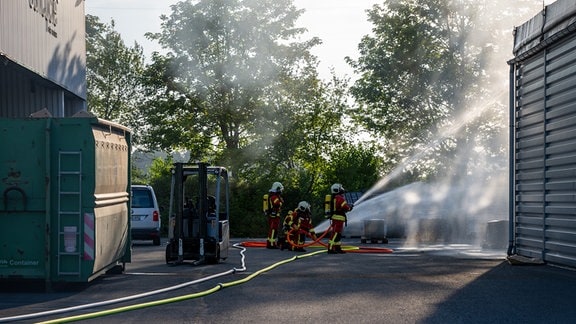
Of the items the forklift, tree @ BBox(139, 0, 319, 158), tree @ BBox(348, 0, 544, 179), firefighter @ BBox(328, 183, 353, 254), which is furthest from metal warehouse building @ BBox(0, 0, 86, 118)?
tree @ BBox(348, 0, 544, 179)

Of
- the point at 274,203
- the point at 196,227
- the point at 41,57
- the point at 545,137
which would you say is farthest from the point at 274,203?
the point at 545,137

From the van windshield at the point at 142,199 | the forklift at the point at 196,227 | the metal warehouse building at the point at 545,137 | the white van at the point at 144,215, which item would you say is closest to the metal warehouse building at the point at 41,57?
the van windshield at the point at 142,199

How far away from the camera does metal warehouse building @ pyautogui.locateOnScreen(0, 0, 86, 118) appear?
19.8 m

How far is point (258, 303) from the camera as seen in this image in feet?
35.9

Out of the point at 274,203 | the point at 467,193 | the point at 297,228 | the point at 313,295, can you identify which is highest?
the point at 467,193

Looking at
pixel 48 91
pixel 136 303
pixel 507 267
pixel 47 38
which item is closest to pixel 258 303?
pixel 136 303

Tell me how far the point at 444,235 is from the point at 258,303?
21.3 m

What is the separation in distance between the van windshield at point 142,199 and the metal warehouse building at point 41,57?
3.08 m

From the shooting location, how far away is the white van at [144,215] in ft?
84.1

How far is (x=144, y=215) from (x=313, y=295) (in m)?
14.6

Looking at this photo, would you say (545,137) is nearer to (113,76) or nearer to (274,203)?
(274,203)

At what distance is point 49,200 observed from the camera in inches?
494

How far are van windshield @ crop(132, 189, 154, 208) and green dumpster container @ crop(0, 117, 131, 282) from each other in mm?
13014

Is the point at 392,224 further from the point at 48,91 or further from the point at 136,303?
the point at 136,303
